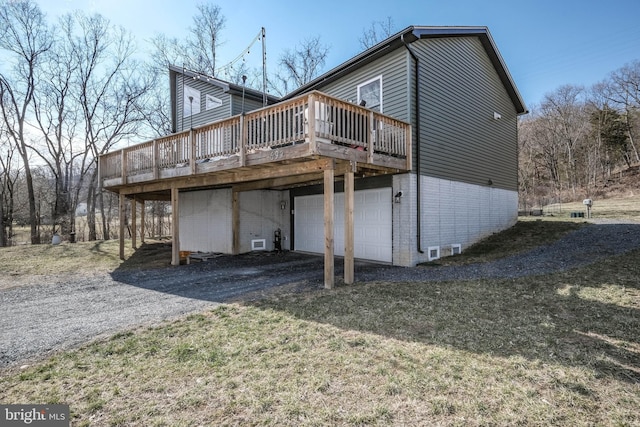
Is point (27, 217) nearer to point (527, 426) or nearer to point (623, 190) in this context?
point (527, 426)

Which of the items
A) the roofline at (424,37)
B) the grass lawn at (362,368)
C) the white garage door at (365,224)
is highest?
the roofline at (424,37)

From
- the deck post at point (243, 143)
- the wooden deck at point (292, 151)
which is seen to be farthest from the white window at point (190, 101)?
the deck post at point (243, 143)

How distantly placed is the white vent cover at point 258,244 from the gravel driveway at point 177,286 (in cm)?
118

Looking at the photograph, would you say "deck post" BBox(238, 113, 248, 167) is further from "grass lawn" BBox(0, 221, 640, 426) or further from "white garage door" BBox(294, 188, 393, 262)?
"white garage door" BBox(294, 188, 393, 262)

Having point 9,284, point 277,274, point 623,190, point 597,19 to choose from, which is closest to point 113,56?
point 9,284

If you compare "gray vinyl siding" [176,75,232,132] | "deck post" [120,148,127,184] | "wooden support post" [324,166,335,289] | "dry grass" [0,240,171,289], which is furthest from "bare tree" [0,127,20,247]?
"wooden support post" [324,166,335,289]

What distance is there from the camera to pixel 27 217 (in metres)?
20.0

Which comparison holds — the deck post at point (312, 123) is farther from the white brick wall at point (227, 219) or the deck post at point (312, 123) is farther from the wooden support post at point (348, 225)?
the white brick wall at point (227, 219)

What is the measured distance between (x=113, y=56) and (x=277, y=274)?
20.4 m

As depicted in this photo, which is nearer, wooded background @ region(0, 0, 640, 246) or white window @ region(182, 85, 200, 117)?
white window @ region(182, 85, 200, 117)

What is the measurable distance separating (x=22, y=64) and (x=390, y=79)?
825 inches

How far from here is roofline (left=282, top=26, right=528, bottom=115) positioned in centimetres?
847

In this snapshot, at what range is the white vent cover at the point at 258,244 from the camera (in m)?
12.1

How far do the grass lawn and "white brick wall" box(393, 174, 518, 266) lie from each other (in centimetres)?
357
